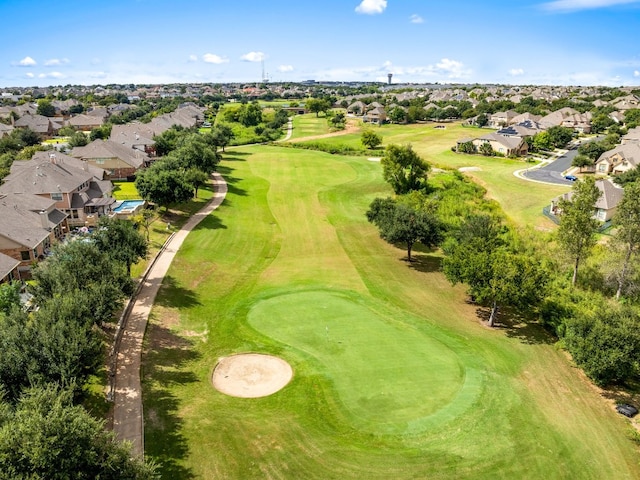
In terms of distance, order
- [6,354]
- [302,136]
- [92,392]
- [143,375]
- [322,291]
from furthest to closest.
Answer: [302,136] → [322,291] → [143,375] → [92,392] → [6,354]

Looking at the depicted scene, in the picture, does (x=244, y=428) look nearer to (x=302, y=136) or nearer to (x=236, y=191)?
(x=236, y=191)

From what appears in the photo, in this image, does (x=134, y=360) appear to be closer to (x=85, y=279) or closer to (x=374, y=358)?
(x=85, y=279)

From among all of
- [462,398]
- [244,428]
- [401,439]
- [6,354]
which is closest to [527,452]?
[462,398]

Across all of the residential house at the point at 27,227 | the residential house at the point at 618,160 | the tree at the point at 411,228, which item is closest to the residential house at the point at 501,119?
the residential house at the point at 618,160

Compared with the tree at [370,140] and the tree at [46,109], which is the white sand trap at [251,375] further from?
the tree at [46,109]

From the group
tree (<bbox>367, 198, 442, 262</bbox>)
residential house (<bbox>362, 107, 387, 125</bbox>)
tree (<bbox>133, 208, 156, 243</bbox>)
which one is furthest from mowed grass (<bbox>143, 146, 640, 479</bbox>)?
residential house (<bbox>362, 107, 387, 125</bbox>)

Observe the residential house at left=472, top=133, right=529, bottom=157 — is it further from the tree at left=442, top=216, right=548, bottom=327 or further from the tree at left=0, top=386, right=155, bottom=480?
the tree at left=0, top=386, right=155, bottom=480

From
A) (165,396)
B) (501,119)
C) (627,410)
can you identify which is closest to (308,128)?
(501,119)
